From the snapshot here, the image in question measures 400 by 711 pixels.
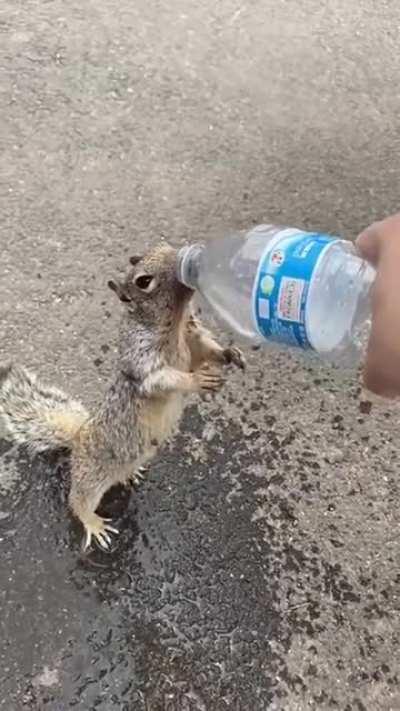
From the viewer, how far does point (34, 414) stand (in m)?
2.74

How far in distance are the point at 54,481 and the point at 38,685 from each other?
0.60 m

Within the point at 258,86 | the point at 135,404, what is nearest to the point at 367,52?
the point at 258,86

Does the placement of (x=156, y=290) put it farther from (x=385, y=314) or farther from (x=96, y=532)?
(x=385, y=314)

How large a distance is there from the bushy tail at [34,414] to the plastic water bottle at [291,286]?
60 cm

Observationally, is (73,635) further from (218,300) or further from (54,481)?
(218,300)

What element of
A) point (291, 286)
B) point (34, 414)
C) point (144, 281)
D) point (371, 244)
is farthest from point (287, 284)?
point (34, 414)

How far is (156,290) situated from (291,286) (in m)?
0.72

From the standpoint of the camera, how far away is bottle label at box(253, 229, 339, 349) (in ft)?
5.85

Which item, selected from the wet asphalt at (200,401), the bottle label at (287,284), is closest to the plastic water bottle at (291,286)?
the bottle label at (287,284)

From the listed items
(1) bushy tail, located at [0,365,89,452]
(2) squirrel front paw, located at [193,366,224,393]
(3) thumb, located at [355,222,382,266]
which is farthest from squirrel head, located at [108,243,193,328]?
(3) thumb, located at [355,222,382,266]

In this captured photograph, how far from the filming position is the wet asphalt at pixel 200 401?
2.51 meters

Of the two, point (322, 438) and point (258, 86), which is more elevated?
point (258, 86)

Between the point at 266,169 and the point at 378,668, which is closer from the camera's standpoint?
the point at 378,668

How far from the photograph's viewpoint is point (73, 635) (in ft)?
8.30
